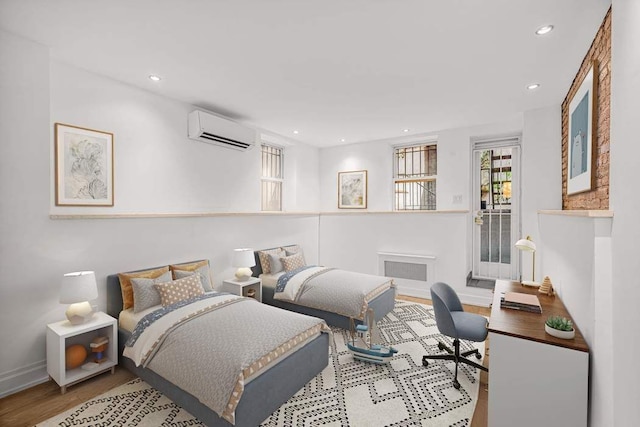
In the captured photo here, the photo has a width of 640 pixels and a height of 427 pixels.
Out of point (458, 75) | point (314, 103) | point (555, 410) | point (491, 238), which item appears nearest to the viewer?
point (555, 410)

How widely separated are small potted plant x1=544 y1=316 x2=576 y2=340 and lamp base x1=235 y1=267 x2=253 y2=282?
3.22 metres

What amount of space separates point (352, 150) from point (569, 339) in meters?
4.68

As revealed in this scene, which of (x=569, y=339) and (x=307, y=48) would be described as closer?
(x=569, y=339)

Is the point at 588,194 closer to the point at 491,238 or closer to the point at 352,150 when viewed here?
the point at 491,238

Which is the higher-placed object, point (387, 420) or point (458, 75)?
point (458, 75)

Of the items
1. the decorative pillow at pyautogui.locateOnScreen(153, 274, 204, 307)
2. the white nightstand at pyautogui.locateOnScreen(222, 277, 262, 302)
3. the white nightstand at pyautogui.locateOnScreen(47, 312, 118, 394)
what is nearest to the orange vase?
the white nightstand at pyautogui.locateOnScreen(47, 312, 118, 394)

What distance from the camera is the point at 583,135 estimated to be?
2396 millimetres

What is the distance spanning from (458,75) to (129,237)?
3.74 m

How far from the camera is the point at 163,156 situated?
3.47 meters

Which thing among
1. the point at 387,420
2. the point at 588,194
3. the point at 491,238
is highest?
the point at 588,194

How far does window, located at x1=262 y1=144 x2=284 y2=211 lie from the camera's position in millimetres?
5195

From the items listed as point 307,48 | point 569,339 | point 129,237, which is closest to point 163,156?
point 129,237

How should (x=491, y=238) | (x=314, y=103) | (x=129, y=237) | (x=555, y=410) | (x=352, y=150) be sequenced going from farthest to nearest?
(x=352, y=150), (x=491, y=238), (x=314, y=103), (x=129, y=237), (x=555, y=410)

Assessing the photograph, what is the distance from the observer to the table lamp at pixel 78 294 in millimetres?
2402
